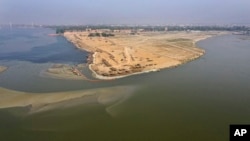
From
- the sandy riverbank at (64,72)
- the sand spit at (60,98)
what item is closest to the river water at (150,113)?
the sand spit at (60,98)

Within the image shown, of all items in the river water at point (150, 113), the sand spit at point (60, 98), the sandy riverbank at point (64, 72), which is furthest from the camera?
the sandy riverbank at point (64, 72)

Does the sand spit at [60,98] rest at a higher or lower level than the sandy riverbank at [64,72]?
lower

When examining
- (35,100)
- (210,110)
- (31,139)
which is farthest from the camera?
(35,100)

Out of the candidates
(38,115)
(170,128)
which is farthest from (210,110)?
(38,115)

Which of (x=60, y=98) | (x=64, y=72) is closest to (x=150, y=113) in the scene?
(x=60, y=98)

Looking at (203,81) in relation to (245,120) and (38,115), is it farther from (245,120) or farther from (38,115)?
(38,115)

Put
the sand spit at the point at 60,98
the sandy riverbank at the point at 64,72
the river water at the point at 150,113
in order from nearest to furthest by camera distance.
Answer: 1. the river water at the point at 150,113
2. the sand spit at the point at 60,98
3. the sandy riverbank at the point at 64,72

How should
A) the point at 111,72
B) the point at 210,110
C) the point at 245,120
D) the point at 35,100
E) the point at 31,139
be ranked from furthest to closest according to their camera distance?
the point at 111,72
the point at 35,100
the point at 210,110
the point at 245,120
the point at 31,139

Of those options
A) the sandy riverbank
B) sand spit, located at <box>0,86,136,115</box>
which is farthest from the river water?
the sandy riverbank

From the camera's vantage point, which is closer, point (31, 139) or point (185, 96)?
point (31, 139)

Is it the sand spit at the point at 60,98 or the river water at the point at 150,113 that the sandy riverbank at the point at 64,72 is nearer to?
the river water at the point at 150,113
